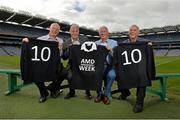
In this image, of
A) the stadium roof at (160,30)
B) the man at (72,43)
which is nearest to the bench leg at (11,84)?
the man at (72,43)

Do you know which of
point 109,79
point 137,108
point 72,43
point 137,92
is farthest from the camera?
point 72,43

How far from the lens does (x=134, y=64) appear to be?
5070 mm

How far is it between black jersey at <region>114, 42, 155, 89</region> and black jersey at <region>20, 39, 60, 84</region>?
1282 millimetres

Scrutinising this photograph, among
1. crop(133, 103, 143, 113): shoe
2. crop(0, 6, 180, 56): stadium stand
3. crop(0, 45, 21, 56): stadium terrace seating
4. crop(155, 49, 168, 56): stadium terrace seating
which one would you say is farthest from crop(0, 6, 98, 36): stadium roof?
crop(133, 103, 143, 113): shoe

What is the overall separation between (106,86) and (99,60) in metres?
0.57

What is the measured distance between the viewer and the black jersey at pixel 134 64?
502 centimetres

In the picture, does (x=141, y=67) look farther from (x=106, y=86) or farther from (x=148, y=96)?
(x=148, y=96)

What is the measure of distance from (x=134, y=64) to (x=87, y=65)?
2.95ft

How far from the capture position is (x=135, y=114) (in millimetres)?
4578

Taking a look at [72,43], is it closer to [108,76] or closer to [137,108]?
[108,76]

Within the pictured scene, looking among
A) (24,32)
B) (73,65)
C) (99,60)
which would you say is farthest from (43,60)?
(24,32)

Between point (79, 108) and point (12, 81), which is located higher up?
point (12, 81)

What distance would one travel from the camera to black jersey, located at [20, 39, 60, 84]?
534 cm

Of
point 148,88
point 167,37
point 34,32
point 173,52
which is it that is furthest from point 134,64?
point 167,37
